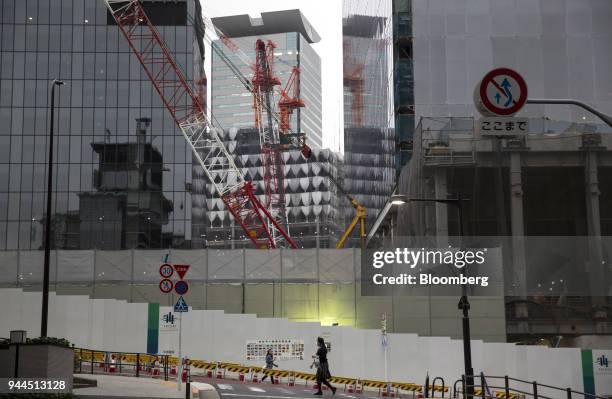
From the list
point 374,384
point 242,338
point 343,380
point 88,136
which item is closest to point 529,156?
point 374,384

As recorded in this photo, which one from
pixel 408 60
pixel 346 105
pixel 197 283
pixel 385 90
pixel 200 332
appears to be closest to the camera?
pixel 200 332

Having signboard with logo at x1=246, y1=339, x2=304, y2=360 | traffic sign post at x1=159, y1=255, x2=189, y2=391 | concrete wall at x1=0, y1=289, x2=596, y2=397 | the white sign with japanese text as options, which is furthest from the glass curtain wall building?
the white sign with japanese text

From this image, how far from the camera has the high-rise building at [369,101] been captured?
194 ft

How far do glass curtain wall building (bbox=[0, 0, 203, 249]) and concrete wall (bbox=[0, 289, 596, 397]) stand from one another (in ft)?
149

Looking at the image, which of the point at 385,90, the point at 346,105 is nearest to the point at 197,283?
the point at 385,90

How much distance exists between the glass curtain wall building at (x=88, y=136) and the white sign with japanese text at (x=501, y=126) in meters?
78.6

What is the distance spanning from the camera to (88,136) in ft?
314

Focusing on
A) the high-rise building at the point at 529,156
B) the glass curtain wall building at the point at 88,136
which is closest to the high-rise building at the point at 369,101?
the high-rise building at the point at 529,156

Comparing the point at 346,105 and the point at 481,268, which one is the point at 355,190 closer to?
the point at 346,105

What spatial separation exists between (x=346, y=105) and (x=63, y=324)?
165ft

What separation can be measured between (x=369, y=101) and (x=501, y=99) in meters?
56.1

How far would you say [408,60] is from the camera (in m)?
53.9

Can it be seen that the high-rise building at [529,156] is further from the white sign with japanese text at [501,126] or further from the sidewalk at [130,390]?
the white sign with japanese text at [501,126]

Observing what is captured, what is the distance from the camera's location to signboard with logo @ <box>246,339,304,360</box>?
148 ft
